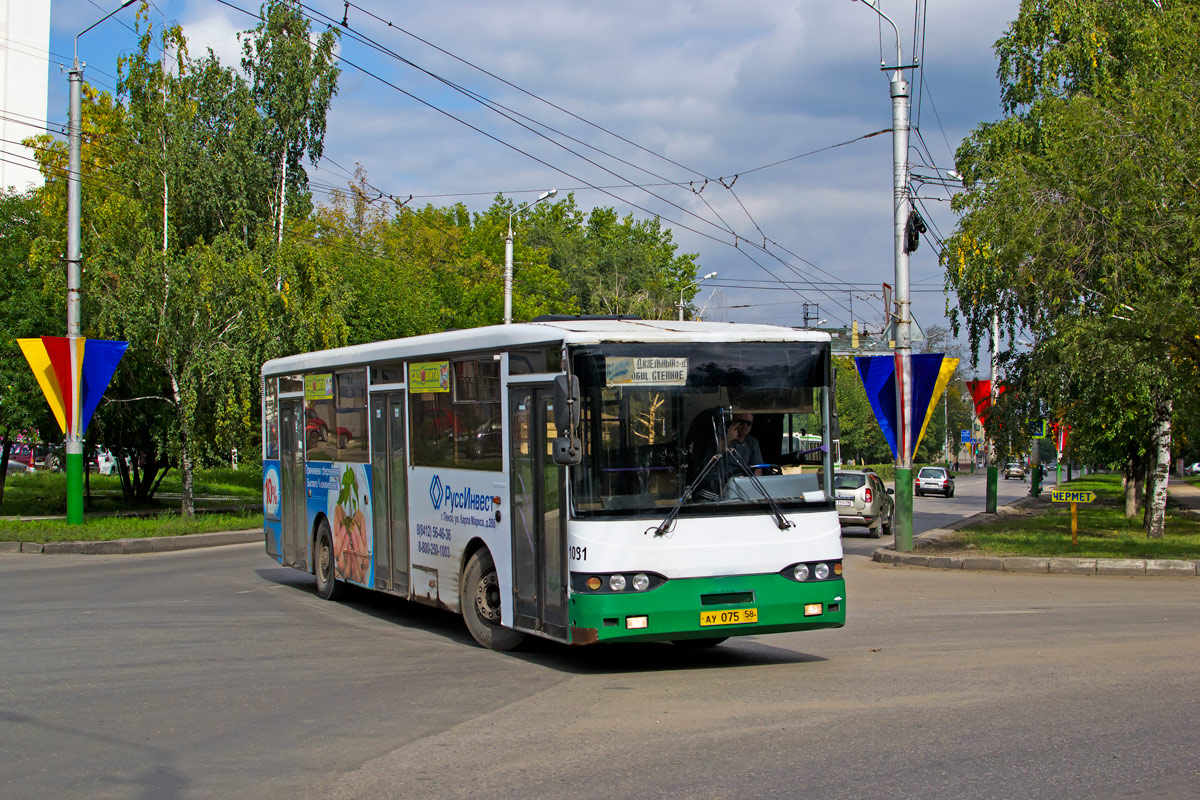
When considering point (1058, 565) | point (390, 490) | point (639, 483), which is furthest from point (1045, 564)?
point (639, 483)

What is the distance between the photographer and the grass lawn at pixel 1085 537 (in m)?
20.0

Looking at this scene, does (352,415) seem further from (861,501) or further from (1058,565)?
(861,501)

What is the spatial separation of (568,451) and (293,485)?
8070 millimetres

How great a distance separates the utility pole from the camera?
20578 mm

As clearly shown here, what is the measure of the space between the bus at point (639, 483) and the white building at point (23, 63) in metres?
84.9

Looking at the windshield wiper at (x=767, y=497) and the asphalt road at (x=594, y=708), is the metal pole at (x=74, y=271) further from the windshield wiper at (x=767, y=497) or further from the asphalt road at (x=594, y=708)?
the windshield wiper at (x=767, y=497)

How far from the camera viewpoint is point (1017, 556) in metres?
18.9

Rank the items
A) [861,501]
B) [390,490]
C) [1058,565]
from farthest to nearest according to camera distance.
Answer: [861,501]
[1058,565]
[390,490]

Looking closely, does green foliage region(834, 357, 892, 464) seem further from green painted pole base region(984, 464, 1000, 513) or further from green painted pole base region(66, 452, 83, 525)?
green painted pole base region(66, 452, 83, 525)

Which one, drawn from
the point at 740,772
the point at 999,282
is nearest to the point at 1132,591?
the point at 999,282

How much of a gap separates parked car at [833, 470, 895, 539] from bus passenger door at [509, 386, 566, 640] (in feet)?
57.3

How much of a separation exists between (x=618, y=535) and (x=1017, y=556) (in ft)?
40.5

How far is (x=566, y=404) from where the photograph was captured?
28.4 ft

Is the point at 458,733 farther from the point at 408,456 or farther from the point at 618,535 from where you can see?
the point at 408,456
